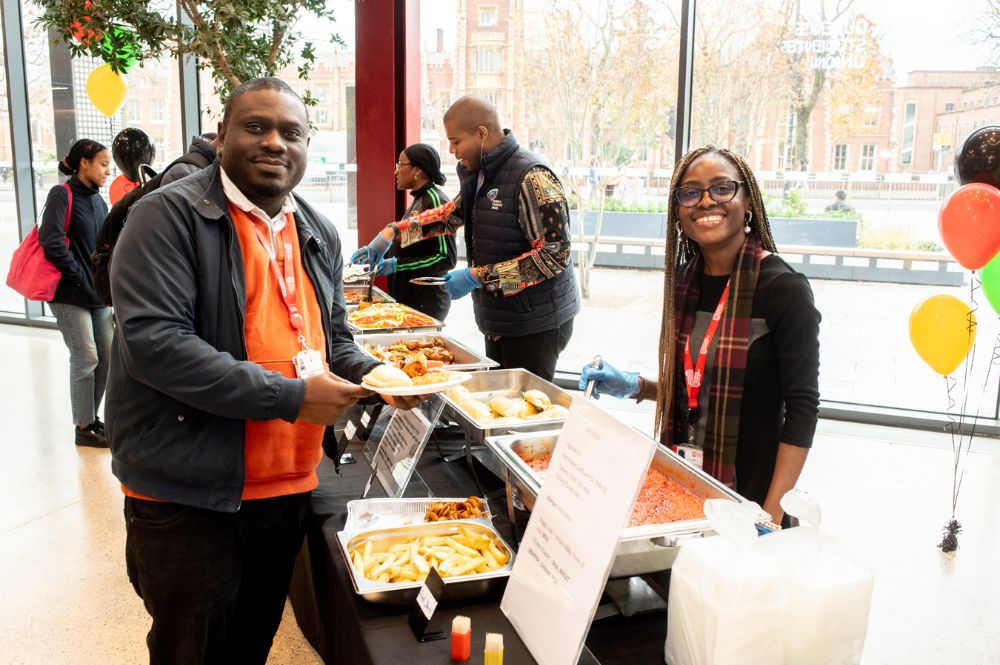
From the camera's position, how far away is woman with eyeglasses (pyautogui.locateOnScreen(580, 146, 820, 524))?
1.63m

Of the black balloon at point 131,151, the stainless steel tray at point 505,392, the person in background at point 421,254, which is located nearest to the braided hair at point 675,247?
the stainless steel tray at point 505,392

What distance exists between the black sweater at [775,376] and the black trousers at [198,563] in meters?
0.98

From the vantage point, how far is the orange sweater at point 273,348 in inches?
58.8

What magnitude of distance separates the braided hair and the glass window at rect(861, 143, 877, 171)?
11.3ft

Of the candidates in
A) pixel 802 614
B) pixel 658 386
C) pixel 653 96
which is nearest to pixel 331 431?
pixel 658 386

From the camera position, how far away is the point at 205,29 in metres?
3.53

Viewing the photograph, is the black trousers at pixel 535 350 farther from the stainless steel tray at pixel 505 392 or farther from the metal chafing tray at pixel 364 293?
the metal chafing tray at pixel 364 293

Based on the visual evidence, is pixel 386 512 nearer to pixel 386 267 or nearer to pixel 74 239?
pixel 386 267

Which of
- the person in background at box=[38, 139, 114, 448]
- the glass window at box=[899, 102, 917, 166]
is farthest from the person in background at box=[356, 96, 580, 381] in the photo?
the glass window at box=[899, 102, 917, 166]

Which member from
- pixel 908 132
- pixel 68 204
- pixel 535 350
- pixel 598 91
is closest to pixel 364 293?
A: pixel 535 350

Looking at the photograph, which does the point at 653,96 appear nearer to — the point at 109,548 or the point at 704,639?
the point at 109,548

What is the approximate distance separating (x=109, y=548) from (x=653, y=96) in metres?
3.98

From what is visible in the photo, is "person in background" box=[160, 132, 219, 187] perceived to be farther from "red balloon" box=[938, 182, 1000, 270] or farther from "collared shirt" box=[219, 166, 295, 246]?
"red balloon" box=[938, 182, 1000, 270]

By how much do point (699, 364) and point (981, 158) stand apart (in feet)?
6.09
